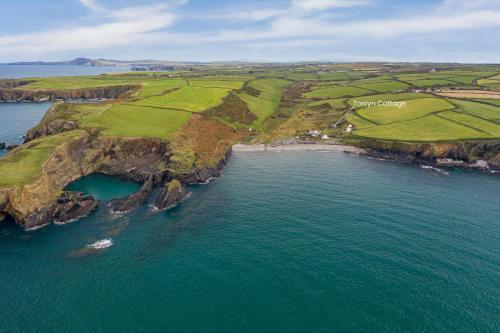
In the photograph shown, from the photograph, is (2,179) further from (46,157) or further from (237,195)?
(237,195)

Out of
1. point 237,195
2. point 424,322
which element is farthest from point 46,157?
point 424,322

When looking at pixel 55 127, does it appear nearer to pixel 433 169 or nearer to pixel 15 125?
pixel 15 125

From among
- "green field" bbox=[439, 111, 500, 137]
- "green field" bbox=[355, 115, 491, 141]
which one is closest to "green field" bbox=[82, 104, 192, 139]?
"green field" bbox=[355, 115, 491, 141]

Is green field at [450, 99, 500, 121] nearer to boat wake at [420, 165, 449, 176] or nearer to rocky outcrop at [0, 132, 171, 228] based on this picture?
boat wake at [420, 165, 449, 176]

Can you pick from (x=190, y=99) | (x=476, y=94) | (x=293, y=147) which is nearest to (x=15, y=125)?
(x=190, y=99)

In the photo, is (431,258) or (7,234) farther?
(7,234)

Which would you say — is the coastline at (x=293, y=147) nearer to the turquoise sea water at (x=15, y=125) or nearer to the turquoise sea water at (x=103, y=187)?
the turquoise sea water at (x=103, y=187)
